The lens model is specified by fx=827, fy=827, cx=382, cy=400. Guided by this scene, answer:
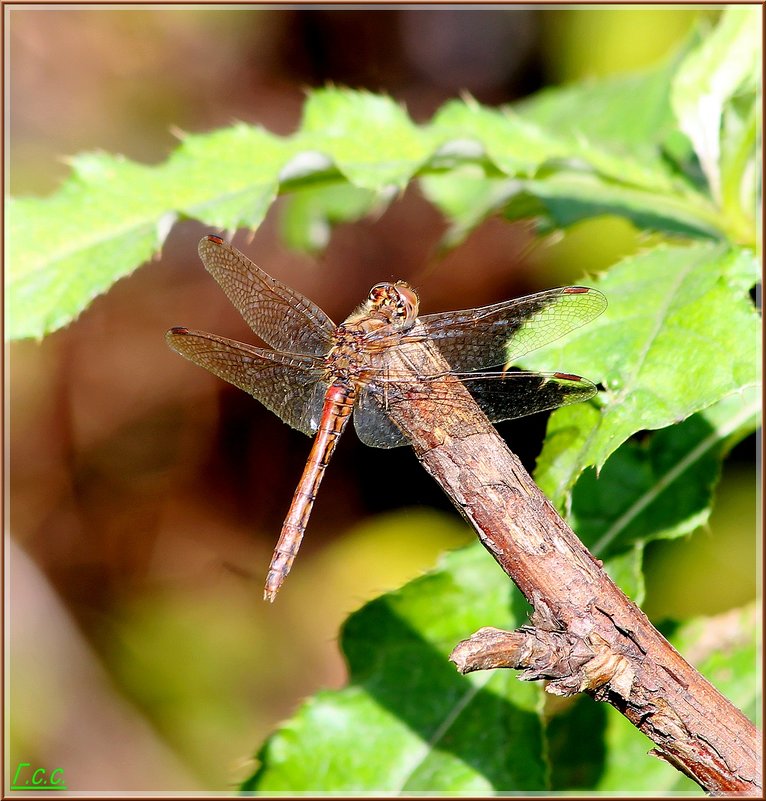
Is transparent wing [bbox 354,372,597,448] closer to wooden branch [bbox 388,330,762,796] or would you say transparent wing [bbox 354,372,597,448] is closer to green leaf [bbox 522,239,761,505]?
green leaf [bbox 522,239,761,505]

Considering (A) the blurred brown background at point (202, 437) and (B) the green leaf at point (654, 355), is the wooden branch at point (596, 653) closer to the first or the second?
(B) the green leaf at point (654, 355)

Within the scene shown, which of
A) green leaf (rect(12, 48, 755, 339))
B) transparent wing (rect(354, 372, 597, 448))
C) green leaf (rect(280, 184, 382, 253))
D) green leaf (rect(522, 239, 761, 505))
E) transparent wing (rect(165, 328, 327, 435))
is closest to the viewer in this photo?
green leaf (rect(522, 239, 761, 505))

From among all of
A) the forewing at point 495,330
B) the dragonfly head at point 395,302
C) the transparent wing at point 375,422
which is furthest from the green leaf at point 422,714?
the dragonfly head at point 395,302

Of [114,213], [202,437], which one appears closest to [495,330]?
[114,213]

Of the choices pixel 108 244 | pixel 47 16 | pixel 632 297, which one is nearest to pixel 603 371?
pixel 632 297

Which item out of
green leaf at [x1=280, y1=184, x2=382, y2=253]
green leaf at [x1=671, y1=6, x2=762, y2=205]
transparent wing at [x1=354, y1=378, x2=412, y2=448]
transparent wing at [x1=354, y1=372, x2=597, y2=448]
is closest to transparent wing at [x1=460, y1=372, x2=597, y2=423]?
transparent wing at [x1=354, y1=372, x2=597, y2=448]

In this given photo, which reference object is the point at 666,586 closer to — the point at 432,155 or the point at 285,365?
the point at 285,365
